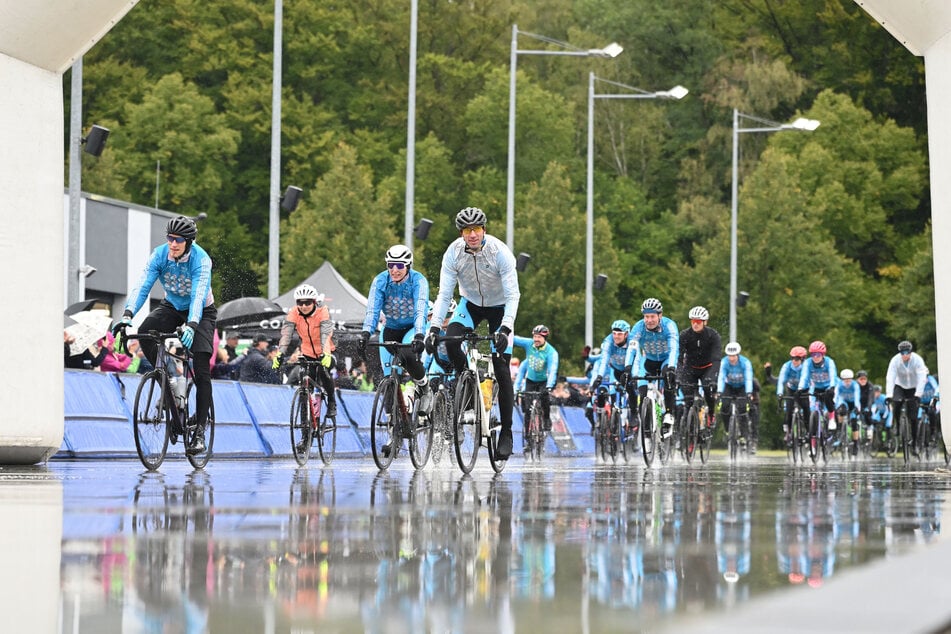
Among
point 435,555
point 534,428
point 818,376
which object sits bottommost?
point 435,555

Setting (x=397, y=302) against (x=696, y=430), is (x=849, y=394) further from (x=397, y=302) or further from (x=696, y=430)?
(x=397, y=302)

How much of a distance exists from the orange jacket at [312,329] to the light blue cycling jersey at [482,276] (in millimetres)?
4005

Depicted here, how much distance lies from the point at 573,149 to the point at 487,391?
62622 mm

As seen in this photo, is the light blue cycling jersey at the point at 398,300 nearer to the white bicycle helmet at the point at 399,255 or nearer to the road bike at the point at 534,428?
the white bicycle helmet at the point at 399,255

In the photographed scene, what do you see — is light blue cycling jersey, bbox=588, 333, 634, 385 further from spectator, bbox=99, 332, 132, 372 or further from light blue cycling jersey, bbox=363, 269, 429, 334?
light blue cycling jersey, bbox=363, 269, 429, 334

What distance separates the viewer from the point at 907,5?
1505 cm

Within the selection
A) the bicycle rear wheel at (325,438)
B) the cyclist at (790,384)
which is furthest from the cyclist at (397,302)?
the cyclist at (790,384)

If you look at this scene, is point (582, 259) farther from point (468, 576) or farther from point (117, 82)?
point (468, 576)

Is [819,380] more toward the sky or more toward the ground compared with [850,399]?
more toward the sky

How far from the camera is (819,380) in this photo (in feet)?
112

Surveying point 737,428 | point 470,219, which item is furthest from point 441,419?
point 737,428

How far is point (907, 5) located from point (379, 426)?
5.56 meters

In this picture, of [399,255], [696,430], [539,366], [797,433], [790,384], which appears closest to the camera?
[399,255]

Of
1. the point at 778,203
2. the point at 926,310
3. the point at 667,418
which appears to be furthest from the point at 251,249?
the point at 667,418
